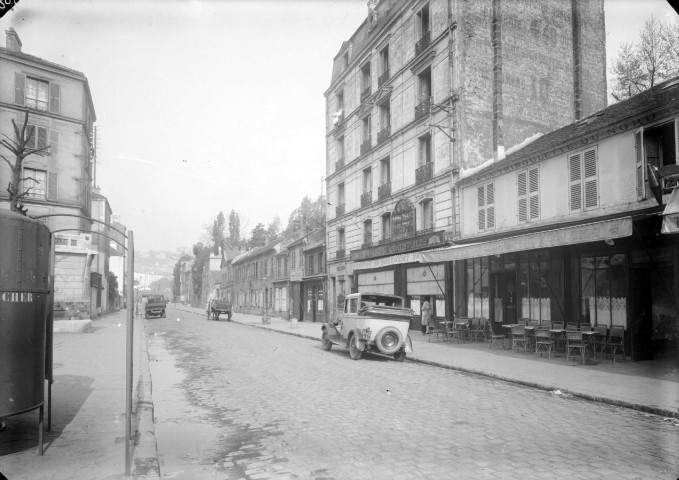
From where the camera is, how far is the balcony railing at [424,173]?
2391 centimetres

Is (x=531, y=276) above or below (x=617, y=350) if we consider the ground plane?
above

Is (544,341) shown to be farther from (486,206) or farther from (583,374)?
(486,206)

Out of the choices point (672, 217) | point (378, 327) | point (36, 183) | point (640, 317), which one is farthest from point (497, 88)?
point (36, 183)

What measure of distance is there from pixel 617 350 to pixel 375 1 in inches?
997

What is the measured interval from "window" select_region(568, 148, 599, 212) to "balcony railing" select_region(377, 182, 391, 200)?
41.8 feet

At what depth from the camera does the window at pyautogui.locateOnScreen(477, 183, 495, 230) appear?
19.8 m

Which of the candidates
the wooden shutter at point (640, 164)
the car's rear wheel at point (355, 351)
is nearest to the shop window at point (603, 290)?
the wooden shutter at point (640, 164)

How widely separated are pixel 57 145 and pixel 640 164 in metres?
32.0

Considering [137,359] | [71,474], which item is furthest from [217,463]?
[137,359]

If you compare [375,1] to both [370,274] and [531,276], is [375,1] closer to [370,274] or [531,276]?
[370,274]

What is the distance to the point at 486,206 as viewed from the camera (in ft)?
66.0

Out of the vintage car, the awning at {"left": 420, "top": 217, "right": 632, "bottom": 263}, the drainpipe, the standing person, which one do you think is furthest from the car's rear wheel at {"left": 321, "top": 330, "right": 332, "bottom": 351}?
the drainpipe

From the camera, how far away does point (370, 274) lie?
29.7 metres

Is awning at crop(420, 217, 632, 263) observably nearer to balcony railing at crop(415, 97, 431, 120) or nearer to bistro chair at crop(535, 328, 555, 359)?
bistro chair at crop(535, 328, 555, 359)
